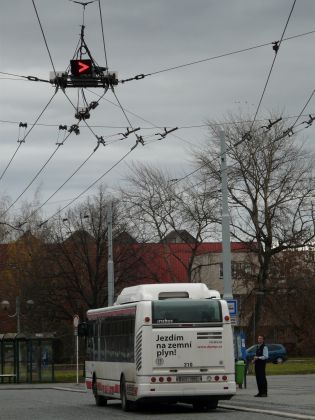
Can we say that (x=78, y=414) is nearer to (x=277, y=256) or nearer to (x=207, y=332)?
(x=207, y=332)

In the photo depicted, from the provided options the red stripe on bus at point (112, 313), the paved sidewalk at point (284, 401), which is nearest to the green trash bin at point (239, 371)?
the paved sidewalk at point (284, 401)

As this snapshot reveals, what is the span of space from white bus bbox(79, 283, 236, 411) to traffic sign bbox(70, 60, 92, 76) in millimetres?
6365

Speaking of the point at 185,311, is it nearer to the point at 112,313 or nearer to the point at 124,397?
the point at 124,397

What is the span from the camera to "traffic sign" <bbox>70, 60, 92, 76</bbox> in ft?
63.4

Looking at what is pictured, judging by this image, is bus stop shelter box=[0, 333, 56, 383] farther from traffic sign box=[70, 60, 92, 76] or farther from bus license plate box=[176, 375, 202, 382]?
traffic sign box=[70, 60, 92, 76]

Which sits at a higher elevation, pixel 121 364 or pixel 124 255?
pixel 124 255

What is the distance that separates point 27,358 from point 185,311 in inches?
1065

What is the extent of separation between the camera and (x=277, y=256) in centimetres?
6112

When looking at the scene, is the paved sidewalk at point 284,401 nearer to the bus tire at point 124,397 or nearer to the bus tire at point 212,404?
the bus tire at point 212,404

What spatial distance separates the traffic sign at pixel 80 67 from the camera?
19.3 m

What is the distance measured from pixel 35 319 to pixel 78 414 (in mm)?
48554

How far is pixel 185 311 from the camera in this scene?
926 inches

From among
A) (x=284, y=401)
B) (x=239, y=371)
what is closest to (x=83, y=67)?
(x=284, y=401)

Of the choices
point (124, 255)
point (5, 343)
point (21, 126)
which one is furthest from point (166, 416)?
point (124, 255)
